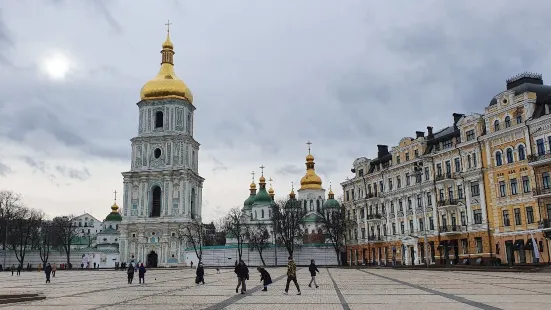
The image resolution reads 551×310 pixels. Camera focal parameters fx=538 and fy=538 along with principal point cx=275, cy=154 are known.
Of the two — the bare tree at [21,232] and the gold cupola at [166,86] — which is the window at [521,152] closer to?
the gold cupola at [166,86]

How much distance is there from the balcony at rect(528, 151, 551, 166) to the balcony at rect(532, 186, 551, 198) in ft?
6.35

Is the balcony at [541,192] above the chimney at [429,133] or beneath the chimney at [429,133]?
beneath

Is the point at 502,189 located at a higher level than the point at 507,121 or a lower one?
lower

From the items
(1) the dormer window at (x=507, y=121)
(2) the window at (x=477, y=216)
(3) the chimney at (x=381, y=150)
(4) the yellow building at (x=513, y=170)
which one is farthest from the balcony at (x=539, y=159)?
(3) the chimney at (x=381, y=150)

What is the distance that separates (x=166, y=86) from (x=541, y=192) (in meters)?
62.9

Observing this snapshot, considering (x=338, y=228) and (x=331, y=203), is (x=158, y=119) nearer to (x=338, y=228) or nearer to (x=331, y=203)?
(x=338, y=228)

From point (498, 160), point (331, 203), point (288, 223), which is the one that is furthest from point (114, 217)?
point (498, 160)

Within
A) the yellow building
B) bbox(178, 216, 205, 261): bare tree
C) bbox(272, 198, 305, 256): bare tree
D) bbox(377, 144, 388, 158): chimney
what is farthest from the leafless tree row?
the yellow building

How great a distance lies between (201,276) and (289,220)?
46.3 m

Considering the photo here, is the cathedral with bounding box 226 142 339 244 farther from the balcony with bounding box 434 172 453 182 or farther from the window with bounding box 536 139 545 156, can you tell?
the window with bounding box 536 139 545 156

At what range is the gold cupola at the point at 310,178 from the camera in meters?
110

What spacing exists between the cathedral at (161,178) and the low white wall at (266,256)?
4.35m

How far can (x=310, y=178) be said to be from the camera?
11100cm

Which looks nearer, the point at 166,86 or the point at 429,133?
the point at 429,133
